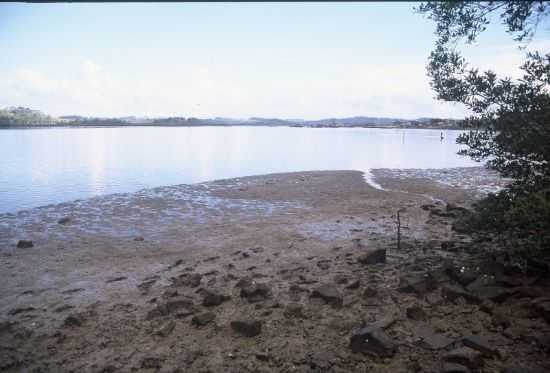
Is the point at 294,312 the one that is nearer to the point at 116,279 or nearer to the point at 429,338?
the point at 429,338

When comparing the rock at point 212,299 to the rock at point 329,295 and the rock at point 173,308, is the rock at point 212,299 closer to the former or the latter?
the rock at point 173,308

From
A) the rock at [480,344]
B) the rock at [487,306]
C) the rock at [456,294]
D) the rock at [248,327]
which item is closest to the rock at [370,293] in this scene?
the rock at [456,294]

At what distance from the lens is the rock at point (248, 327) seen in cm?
598

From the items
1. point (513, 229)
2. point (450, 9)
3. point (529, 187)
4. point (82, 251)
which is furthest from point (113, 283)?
point (450, 9)

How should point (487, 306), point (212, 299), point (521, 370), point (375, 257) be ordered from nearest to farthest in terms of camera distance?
point (521, 370) < point (487, 306) < point (212, 299) < point (375, 257)

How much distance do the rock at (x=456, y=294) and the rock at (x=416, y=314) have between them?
2.56 ft

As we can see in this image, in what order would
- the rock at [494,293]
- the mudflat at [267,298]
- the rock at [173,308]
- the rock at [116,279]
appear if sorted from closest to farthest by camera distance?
1. the mudflat at [267,298]
2. the rock at [494,293]
3. the rock at [173,308]
4. the rock at [116,279]

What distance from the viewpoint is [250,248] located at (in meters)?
11.6

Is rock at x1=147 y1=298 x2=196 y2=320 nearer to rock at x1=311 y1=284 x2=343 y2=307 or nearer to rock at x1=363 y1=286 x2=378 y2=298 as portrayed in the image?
rock at x1=311 y1=284 x2=343 y2=307

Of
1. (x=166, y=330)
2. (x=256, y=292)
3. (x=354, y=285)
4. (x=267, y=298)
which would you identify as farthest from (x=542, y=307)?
(x=166, y=330)

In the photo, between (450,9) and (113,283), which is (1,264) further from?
(450,9)

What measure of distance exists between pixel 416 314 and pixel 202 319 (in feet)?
12.5

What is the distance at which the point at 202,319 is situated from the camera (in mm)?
6508

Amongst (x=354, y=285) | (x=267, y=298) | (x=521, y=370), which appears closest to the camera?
(x=521, y=370)
